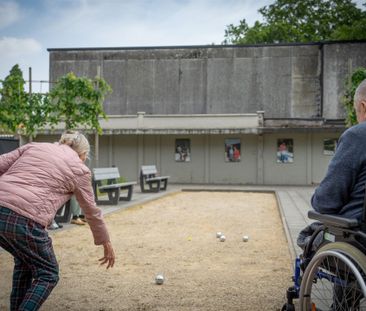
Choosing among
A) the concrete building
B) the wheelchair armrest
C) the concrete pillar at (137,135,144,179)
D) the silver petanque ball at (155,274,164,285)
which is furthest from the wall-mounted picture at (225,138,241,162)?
the wheelchair armrest

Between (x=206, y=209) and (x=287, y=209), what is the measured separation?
2.40 m

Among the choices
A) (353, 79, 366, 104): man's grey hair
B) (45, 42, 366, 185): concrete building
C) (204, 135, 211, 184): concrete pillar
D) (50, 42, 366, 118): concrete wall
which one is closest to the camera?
(353, 79, 366, 104): man's grey hair

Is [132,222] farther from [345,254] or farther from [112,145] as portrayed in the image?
[112,145]

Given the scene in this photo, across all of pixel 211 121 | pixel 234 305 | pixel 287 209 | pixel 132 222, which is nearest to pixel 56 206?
pixel 234 305

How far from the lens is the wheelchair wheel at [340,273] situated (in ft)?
10.6

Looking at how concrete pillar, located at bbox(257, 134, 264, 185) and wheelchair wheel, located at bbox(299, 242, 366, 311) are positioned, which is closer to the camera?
wheelchair wheel, located at bbox(299, 242, 366, 311)

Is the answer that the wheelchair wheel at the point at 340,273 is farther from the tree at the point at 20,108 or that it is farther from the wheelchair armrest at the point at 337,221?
the tree at the point at 20,108

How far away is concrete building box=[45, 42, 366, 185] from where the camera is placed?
31094mm

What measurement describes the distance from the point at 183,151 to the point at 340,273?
2875 cm

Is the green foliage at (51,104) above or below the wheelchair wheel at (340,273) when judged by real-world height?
above

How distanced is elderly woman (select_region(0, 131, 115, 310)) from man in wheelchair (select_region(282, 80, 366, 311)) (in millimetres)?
1567

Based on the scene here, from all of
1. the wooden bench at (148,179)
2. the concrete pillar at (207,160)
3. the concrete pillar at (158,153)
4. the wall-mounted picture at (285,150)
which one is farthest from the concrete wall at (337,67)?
the wooden bench at (148,179)

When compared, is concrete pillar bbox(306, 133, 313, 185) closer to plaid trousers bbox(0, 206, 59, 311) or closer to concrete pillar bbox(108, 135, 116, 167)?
concrete pillar bbox(108, 135, 116, 167)

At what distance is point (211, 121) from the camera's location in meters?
31.5
